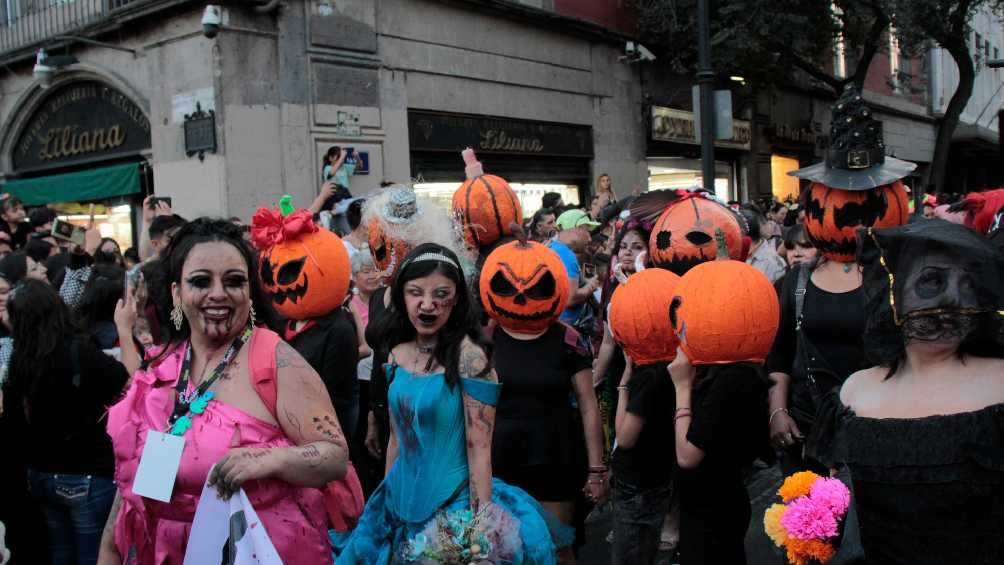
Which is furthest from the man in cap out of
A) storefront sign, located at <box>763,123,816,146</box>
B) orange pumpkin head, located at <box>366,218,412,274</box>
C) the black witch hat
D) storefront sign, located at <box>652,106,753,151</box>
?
storefront sign, located at <box>763,123,816,146</box>

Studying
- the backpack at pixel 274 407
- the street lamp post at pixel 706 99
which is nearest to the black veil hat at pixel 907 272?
the backpack at pixel 274 407

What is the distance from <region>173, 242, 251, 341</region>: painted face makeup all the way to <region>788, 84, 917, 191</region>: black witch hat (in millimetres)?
2802

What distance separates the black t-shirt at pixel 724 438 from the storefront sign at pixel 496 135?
10.9m

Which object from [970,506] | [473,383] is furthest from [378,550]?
[970,506]

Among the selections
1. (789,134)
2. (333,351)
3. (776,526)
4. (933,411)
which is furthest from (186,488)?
(789,134)

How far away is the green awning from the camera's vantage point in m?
13.3

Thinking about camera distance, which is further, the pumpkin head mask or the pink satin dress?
the pumpkin head mask

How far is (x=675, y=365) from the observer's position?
11.5ft

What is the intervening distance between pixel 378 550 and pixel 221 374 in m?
1.00

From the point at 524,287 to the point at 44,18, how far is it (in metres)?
14.3

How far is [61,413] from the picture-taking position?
14.5 feet

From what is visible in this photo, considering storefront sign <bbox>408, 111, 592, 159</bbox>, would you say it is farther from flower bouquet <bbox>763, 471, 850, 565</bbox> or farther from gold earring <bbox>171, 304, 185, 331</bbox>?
flower bouquet <bbox>763, 471, 850, 565</bbox>

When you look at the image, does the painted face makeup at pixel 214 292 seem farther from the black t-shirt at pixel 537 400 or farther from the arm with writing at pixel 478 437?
the black t-shirt at pixel 537 400

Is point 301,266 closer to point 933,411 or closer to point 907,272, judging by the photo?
point 907,272
